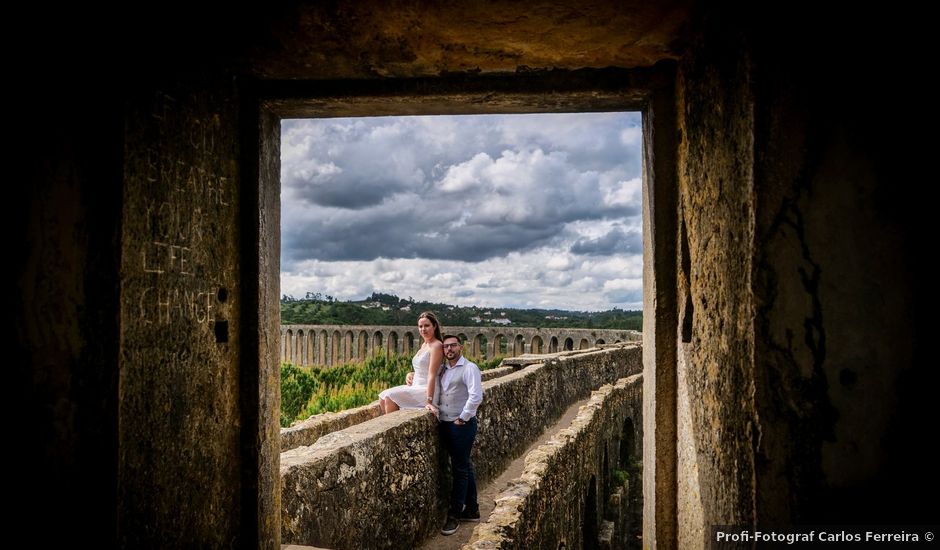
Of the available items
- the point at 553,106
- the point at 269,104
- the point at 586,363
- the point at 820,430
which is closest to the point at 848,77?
the point at 820,430

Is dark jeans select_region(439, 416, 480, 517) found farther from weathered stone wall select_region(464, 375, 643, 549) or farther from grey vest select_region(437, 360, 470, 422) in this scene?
weathered stone wall select_region(464, 375, 643, 549)

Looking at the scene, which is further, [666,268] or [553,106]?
[553,106]

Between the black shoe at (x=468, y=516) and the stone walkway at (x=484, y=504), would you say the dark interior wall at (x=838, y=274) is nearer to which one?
the stone walkway at (x=484, y=504)

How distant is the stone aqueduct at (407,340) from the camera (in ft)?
76.9

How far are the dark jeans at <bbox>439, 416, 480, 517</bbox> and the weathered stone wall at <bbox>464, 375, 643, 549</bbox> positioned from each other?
24.1 inches

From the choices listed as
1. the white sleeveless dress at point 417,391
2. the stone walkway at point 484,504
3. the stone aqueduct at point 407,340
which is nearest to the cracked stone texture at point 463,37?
the stone walkway at point 484,504

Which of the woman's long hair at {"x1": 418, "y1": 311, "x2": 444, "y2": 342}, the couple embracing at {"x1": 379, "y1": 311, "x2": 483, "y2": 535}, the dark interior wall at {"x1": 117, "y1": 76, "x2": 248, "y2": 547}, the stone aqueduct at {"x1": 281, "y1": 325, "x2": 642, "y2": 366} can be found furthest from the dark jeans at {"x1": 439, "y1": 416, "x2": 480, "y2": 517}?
the stone aqueduct at {"x1": 281, "y1": 325, "x2": 642, "y2": 366}

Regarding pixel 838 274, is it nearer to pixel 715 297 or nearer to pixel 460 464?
pixel 715 297

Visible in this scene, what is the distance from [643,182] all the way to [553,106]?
53 centimetres

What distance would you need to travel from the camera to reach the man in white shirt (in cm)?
576

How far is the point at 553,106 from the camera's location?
2676mm

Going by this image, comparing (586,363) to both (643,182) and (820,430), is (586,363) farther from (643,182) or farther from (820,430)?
(820,430)

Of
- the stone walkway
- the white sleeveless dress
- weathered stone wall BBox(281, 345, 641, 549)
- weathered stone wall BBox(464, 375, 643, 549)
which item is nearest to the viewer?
weathered stone wall BBox(281, 345, 641, 549)

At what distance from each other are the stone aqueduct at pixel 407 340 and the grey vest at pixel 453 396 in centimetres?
1565
